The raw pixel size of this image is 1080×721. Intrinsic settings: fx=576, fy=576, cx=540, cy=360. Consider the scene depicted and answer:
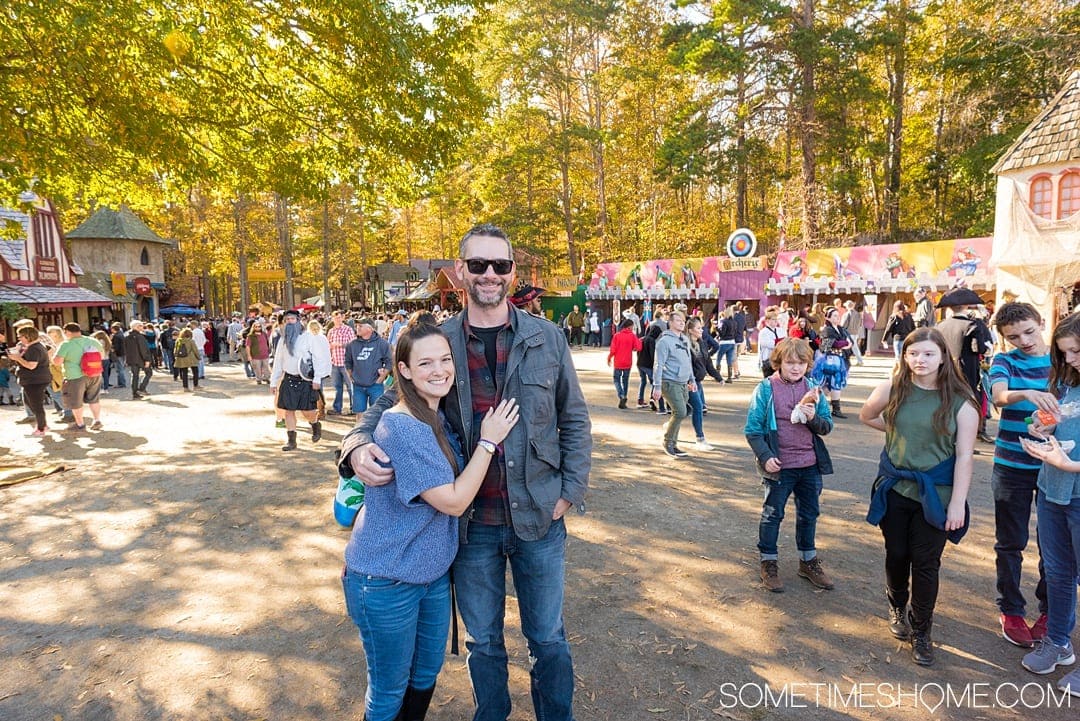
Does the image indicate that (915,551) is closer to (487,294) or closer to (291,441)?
(487,294)

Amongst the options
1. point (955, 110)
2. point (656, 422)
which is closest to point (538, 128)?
point (955, 110)

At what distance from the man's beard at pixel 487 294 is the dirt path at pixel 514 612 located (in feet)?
6.93

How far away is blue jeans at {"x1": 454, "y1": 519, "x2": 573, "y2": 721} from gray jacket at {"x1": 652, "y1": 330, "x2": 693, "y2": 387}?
5.23m

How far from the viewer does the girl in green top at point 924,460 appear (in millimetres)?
3115

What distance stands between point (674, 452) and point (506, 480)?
5.74m

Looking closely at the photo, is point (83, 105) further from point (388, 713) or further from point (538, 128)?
point (538, 128)

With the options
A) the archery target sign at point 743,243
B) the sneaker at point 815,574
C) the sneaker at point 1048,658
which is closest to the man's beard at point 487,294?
the sneaker at point 815,574

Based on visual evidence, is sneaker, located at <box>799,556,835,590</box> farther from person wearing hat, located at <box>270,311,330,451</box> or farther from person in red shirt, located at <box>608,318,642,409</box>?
person in red shirt, located at <box>608,318,642,409</box>

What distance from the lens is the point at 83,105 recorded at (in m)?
6.65

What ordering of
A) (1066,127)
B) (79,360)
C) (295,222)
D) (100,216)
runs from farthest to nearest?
(295,222) → (100,216) → (1066,127) → (79,360)

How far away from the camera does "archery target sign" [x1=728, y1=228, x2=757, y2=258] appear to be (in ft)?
75.2

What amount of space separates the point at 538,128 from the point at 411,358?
31.8m

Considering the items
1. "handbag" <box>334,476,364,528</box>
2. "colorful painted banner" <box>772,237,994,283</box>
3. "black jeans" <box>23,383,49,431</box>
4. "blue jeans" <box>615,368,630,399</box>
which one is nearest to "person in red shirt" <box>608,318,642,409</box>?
"blue jeans" <box>615,368,630,399</box>

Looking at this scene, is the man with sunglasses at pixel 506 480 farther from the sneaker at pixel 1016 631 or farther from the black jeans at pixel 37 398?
the black jeans at pixel 37 398
